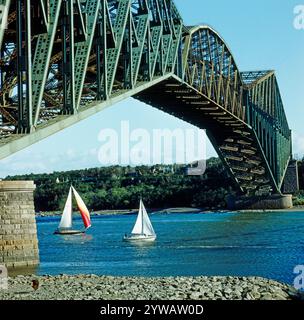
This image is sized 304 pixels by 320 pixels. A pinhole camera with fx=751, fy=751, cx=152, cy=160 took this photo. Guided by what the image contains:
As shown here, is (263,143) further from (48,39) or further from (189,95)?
(48,39)

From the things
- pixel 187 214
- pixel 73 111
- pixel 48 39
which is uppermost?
pixel 48 39

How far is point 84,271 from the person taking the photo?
3822cm

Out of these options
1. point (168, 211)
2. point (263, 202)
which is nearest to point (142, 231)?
point (263, 202)

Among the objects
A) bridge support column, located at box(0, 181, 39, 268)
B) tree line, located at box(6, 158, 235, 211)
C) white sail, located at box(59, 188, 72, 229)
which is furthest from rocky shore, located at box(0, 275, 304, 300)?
tree line, located at box(6, 158, 235, 211)

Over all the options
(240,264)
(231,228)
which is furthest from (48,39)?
(231,228)

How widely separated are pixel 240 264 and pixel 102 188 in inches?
5083

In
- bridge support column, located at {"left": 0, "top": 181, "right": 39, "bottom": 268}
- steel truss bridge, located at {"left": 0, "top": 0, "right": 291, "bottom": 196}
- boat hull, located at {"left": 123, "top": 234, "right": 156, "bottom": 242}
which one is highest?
steel truss bridge, located at {"left": 0, "top": 0, "right": 291, "bottom": 196}

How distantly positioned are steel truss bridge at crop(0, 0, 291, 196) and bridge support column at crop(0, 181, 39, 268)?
304cm

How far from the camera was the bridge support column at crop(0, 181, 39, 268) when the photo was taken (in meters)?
31.6

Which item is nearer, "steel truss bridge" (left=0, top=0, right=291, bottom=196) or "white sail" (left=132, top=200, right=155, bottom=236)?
"steel truss bridge" (left=0, top=0, right=291, bottom=196)

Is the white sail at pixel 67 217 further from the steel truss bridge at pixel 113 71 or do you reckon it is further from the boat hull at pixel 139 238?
the steel truss bridge at pixel 113 71

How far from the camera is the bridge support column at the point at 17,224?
1246 inches

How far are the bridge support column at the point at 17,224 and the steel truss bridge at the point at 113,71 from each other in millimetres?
3037

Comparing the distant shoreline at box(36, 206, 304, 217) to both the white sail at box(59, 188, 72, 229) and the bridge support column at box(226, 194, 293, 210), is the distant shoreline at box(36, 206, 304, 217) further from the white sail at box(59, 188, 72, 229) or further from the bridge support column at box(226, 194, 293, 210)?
the white sail at box(59, 188, 72, 229)
